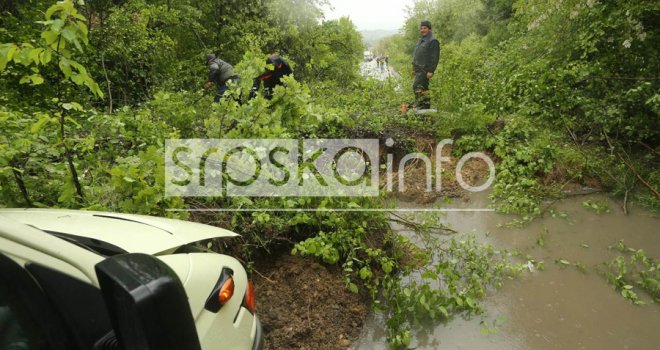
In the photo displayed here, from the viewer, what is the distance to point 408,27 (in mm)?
27484

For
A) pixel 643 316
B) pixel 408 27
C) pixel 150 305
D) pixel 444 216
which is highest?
pixel 408 27

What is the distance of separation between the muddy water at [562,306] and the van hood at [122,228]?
5.40 ft

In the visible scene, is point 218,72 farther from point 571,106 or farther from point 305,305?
point 571,106

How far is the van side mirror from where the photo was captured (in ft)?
2.82

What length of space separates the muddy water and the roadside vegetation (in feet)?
0.54

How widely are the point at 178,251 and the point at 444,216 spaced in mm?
3560

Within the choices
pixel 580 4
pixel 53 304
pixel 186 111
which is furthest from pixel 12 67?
pixel 580 4

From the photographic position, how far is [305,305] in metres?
2.87

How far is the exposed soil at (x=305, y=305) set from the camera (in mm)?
2673

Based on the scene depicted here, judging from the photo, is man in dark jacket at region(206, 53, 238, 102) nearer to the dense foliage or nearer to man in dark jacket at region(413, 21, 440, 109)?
man in dark jacket at region(413, 21, 440, 109)

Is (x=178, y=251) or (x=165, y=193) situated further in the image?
(x=165, y=193)

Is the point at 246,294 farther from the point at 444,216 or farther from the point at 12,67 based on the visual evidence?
the point at 12,67

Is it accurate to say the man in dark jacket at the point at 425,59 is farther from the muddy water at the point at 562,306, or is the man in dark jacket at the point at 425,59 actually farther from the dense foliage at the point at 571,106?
the muddy water at the point at 562,306

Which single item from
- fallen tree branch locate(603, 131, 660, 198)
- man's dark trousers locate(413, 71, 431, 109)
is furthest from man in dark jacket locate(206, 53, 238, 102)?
fallen tree branch locate(603, 131, 660, 198)
